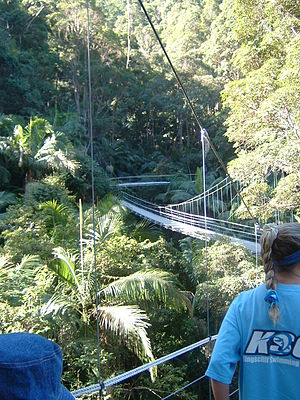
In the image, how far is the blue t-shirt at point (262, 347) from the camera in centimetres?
70

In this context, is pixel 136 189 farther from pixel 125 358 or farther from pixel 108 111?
pixel 125 358

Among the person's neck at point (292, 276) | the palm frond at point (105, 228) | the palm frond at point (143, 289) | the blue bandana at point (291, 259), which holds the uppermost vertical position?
the blue bandana at point (291, 259)

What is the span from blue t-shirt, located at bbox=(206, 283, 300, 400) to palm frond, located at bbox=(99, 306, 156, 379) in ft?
7.75

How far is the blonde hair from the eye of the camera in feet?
2.32

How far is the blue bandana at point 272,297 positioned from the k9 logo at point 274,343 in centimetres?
5

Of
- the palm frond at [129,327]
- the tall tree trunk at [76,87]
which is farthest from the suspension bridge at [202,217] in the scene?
the tall tree trunk at [76,87]

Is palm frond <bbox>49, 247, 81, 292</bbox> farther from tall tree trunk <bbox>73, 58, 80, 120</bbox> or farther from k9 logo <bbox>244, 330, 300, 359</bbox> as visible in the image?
tall tree trunk <bbox>73, 58, 80, 120</bbox>

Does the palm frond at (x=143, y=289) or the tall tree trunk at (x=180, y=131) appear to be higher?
the tall tree trunk at (x=180, y=131)

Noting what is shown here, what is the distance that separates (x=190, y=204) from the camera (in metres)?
11.9

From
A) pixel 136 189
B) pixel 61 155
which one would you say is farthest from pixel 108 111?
pixel 61 155

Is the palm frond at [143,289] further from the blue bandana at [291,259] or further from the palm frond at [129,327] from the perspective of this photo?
the blue bandana at [291,259]

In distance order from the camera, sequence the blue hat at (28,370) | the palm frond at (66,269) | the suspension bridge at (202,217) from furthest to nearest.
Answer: the suspension bridge at (202,217)
the palm frond at (66,269)
the blue hat at (28,370)

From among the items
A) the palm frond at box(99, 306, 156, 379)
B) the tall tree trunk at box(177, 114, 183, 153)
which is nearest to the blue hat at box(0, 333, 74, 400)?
the palm frond at box(99, 306, 156, 379)

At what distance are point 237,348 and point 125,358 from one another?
3.04 metres
